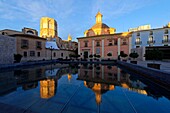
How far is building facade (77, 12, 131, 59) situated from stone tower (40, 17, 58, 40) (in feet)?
74.2

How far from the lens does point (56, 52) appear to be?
112ft

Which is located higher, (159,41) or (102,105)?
(159,41)

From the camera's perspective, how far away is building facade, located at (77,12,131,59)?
27.9 meters

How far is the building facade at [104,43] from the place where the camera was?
27.9 meters

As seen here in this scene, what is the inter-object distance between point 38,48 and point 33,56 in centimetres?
262

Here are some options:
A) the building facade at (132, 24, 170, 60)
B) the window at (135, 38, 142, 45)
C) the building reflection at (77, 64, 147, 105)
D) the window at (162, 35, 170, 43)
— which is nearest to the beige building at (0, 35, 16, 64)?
the building reflection at (77, 64, 147, 105)

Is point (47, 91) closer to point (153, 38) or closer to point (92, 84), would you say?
point (92, 84)

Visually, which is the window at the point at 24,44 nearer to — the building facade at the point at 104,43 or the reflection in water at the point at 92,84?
the building facade at the point at 104,43

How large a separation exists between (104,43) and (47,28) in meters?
32.9

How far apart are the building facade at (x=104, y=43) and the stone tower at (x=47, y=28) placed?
2261 cm

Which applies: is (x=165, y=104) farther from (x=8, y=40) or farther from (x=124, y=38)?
(x=124, y=38)

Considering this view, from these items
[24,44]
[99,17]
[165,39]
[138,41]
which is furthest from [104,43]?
[24,44]

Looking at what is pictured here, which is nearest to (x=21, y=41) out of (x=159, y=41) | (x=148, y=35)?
(x=148, y=35)

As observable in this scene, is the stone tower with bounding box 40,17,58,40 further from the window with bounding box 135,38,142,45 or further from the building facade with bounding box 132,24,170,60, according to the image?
the building facade with bounding box 132,24,170,60
